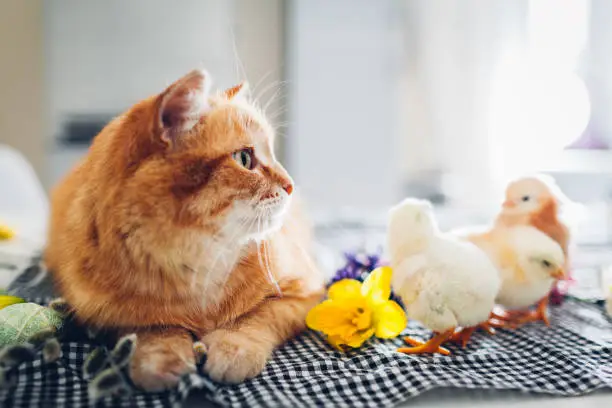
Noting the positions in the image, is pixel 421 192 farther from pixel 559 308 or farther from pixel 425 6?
pixel 559 308

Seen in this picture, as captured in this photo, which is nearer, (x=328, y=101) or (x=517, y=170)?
(x=517, y=170)

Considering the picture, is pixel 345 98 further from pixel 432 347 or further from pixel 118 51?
pixel 432 347

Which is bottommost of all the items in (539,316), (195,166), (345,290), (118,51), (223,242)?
(539,316)

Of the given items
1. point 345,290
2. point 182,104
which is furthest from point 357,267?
point 182,104

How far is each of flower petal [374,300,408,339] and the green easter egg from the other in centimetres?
50

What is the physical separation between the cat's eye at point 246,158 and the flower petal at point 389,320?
31cm

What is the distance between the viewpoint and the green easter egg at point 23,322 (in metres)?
0.78

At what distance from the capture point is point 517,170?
11.2 feet

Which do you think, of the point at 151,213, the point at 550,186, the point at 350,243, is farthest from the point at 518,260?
the point at 350,243

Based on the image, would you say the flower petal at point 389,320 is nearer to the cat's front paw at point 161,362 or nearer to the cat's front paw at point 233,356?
the cat's front paw at point 233,356

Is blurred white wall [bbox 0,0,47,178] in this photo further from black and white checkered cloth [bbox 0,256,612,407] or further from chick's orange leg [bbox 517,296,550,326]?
chick's orange leg [bbox 517,296,550,326]

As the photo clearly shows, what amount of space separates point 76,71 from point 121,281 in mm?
2997

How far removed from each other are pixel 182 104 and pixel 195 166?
0.29 feet

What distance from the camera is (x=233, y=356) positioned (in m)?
0.76
